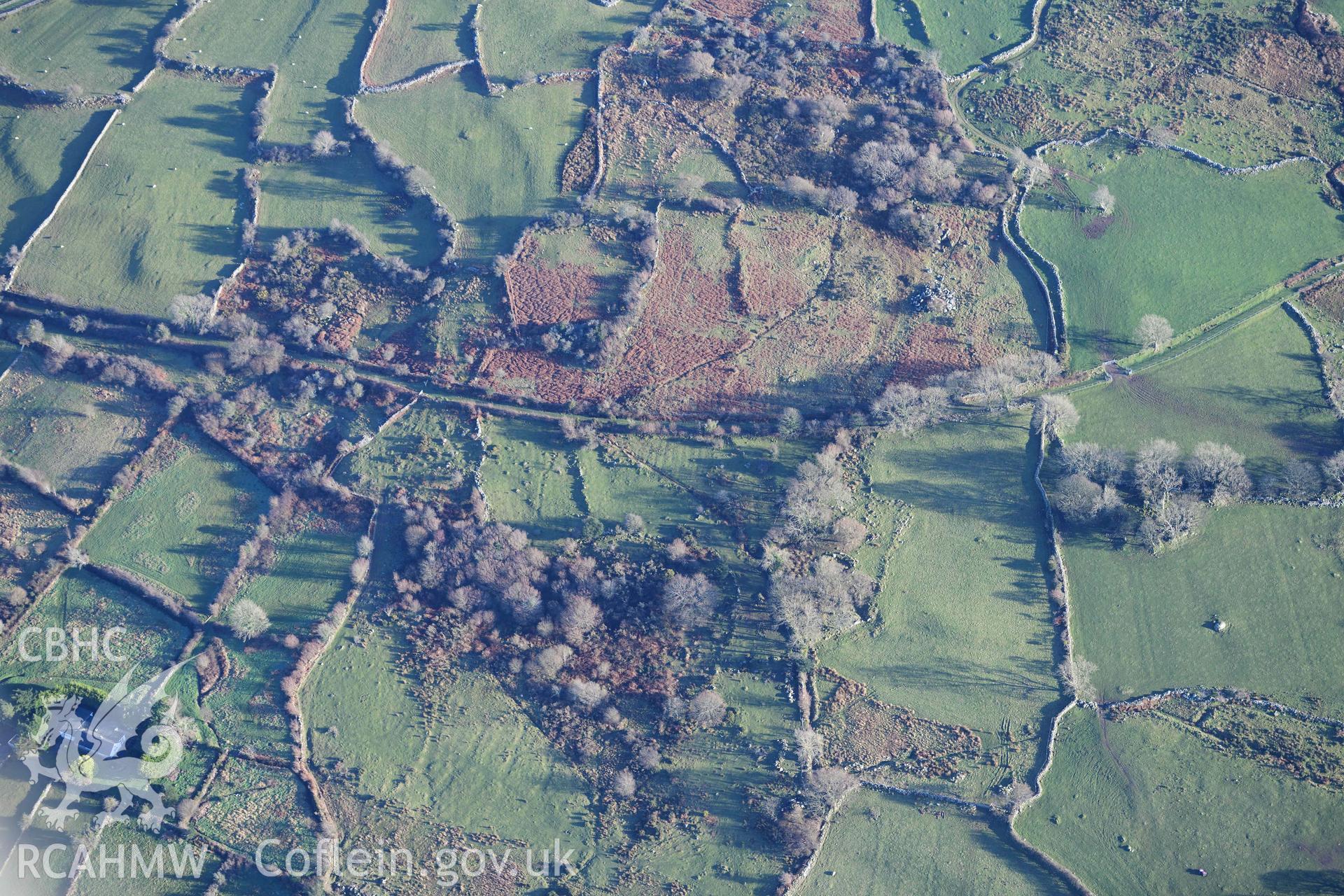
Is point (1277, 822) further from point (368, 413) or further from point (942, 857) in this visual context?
point (368, 413)

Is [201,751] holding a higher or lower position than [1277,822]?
higher

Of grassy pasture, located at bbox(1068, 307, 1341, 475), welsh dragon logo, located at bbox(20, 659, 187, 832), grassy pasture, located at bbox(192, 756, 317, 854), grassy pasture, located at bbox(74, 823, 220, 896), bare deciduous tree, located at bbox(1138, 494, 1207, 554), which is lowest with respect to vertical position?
grassy pasture, located at bbox(74, 823, 220, 896)

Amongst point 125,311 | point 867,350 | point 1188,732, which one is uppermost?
point 125,311

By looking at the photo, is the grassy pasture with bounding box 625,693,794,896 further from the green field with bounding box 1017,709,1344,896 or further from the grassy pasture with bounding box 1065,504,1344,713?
the grassy pasture with bounding box 1065,504,1344,713

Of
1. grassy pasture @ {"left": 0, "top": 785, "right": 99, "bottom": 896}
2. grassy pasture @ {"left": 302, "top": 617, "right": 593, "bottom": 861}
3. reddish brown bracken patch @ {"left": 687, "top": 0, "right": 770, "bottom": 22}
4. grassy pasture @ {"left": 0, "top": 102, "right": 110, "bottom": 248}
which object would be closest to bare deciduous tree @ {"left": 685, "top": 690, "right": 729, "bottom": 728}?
grassy pasture @ {"left": 302, "top": 617, "right": 593, "bottom": 861}

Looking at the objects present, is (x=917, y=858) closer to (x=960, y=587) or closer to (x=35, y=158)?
(x=960, y=587)

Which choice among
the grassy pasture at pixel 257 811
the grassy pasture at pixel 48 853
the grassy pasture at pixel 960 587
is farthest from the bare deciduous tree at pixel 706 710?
the grassy pasture at pixel 48 853

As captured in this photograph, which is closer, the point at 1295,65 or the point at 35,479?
the point at 35,479

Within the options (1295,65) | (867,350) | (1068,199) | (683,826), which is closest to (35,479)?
(683,826)
